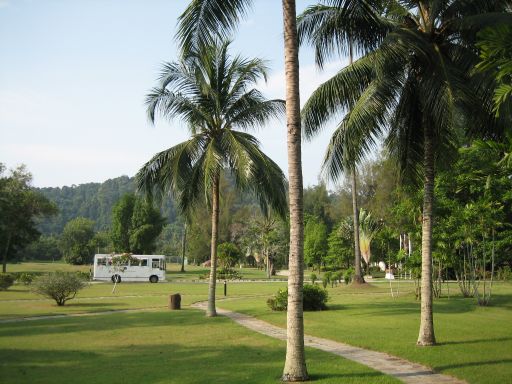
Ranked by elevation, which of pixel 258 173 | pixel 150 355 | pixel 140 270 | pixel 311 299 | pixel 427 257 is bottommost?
pixel 150 355

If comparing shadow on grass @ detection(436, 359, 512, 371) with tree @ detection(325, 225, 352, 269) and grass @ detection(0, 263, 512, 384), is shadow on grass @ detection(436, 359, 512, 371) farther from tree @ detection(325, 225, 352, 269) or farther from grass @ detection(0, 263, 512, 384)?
tree @ detection(325, 225, 352, 269)

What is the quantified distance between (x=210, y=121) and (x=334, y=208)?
58.2 m

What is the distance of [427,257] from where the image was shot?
11148 millimetres

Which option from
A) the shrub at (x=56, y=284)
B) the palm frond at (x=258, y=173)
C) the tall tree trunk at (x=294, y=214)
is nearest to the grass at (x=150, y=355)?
the tall tree trunk at (x=294, y=214)

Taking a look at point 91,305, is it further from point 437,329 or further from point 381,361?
point 381,361

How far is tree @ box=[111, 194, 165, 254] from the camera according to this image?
6806 cm

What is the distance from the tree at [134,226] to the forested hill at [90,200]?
3152 inches

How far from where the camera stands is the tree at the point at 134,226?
68062 mm

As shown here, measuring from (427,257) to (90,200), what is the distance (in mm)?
177839

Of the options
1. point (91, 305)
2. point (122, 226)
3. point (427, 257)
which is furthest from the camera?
point (122, 226)

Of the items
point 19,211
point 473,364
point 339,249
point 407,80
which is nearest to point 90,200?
point 19,211

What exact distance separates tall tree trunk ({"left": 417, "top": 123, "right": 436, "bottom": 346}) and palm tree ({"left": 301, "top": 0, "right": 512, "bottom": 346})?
21 mm

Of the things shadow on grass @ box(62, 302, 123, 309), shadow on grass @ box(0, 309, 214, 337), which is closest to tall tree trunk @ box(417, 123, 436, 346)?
shadow on grass @ box(0, 309, 214, 337)

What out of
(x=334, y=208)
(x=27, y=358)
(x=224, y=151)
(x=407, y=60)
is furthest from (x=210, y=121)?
(x=334, y=208)
